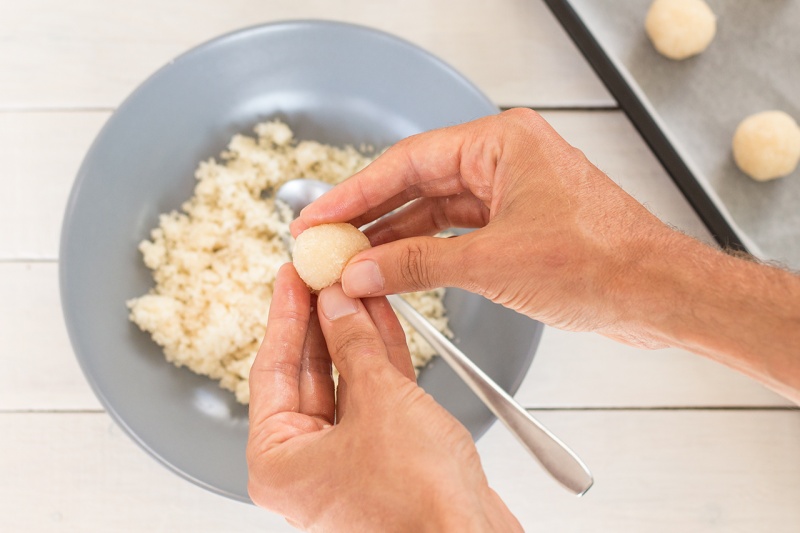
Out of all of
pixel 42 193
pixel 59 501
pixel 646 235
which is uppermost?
pixel 646 235

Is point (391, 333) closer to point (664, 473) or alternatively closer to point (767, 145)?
point (664, 473)

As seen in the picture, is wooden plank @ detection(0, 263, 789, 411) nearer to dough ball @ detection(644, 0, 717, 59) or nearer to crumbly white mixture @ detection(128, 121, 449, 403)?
crumbly white mixture @ detection(128, 121, 449, 403)

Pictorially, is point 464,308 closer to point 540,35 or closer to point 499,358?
point 499,358

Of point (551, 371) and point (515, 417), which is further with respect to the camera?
point (551, 371)

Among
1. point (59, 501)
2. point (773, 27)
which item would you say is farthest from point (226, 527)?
point (773, 27)

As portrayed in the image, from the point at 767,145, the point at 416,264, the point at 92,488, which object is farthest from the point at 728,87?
the point at 92,488

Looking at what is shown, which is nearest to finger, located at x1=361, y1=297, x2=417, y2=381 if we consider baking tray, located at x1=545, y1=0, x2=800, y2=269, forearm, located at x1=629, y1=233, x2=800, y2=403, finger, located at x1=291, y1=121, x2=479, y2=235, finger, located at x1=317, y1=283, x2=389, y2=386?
finger, located at x1=317, y1=283, x2=389, y2=386
